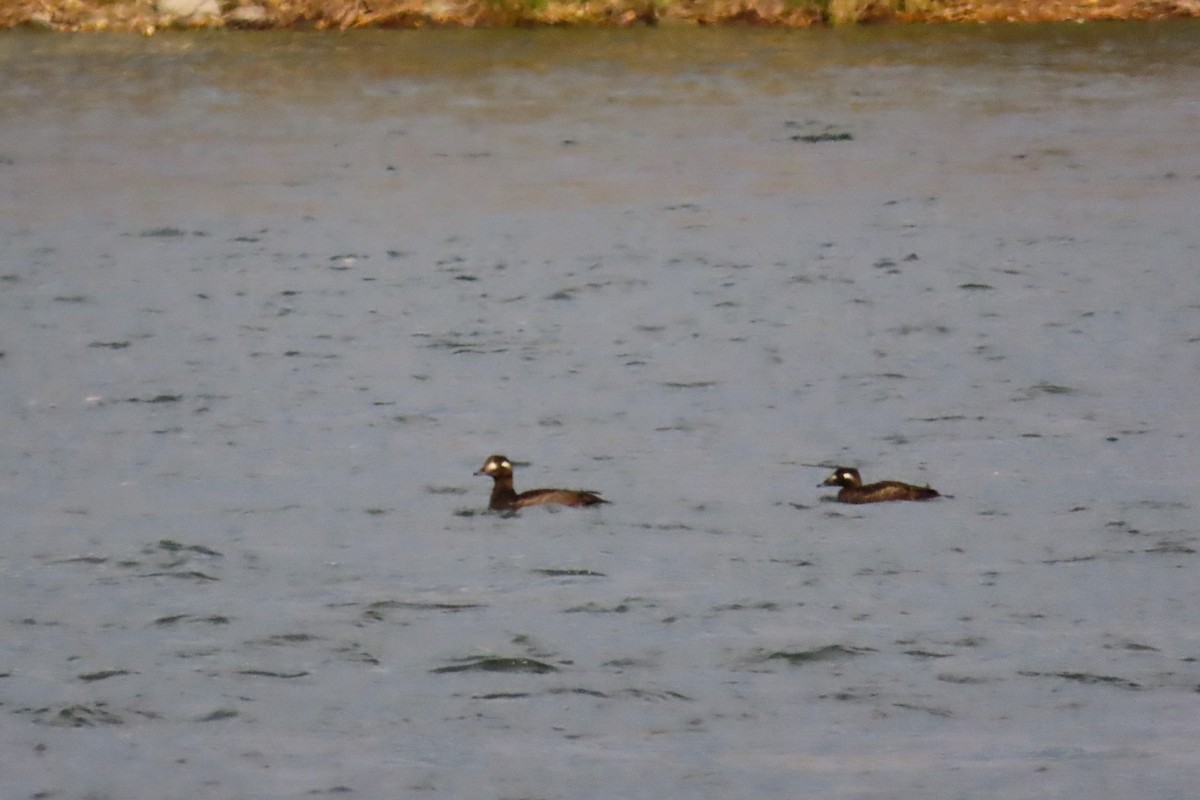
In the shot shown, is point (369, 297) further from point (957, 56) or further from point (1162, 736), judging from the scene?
point (957, 56)

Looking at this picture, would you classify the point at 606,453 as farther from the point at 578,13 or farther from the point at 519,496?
the point at 578,13

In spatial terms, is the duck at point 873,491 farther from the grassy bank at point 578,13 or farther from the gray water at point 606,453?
the grassy bank at point 578,13

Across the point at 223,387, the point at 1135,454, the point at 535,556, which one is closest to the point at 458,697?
the point at 535,556

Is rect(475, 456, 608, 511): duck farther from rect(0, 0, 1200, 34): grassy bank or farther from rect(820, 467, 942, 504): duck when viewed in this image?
rect(0, 0, 1200, 34): grassy bank

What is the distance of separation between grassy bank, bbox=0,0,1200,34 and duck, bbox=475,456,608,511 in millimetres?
27880

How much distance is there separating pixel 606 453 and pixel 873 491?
6.34ft

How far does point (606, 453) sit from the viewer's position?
1438cm

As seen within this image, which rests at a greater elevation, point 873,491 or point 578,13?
point 873,491

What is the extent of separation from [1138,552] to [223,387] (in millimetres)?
6629

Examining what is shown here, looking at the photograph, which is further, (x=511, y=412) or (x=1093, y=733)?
(x=511, y=412)

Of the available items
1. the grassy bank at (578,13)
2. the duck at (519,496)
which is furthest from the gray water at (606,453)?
the grassy bank at (578,13)

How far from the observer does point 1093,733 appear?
31.6ft

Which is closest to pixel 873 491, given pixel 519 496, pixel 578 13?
pixel 519 496

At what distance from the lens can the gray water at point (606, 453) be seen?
9805 millimetres
